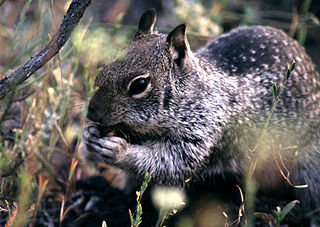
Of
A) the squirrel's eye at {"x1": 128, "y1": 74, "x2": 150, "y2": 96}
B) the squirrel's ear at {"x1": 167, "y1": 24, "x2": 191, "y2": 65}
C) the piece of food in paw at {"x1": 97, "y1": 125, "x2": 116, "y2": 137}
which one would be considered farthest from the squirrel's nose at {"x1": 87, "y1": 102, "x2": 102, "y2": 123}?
the squirrel's ear at {"x1": 167, "y1": 24, "x2": 191, "y2": 65}

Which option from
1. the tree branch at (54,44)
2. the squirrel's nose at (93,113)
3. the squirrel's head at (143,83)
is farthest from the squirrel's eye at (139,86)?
the tree branch at (54,44)

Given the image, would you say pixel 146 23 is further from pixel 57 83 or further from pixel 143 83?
pixel 57 83

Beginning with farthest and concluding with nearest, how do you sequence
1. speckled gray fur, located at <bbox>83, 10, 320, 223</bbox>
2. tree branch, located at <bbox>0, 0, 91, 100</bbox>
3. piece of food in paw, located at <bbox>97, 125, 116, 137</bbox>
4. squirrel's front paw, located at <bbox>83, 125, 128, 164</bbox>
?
piece of food in paw, located at <bbox>97, 125, 116, 137</bbox>
squirrel's front paw, located at <bbox>83, 125, 128, 164</bbox>
speckled gray fur, located at <bbox>83, 10, 320, 223</bbox>
tree branch, located at <bbox>0, 0, 91, 100</bbox>

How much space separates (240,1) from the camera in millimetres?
5242

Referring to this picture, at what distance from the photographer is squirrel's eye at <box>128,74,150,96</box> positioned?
2219mm

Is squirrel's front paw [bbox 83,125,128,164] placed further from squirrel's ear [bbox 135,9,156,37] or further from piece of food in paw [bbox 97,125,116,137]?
squirrel's ear [bbox 135,9,156,37]

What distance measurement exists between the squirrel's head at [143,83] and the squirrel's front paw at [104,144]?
204mm

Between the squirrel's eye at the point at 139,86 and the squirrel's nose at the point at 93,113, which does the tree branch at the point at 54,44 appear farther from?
the squirrel's eye at the point at 139,86

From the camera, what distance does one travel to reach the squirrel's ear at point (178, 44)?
2352 mm

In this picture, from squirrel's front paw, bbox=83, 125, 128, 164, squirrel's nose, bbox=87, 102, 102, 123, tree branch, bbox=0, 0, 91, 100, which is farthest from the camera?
squirrel's front paw, bbox=83, 125, 128, 164

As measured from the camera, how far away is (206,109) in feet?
8.29

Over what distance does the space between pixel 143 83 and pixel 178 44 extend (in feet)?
1.36

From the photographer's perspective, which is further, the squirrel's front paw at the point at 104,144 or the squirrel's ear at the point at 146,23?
the squirrel's ear at the point at 146,23

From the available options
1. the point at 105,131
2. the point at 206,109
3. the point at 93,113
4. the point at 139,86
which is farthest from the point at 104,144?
the point at 206,109
